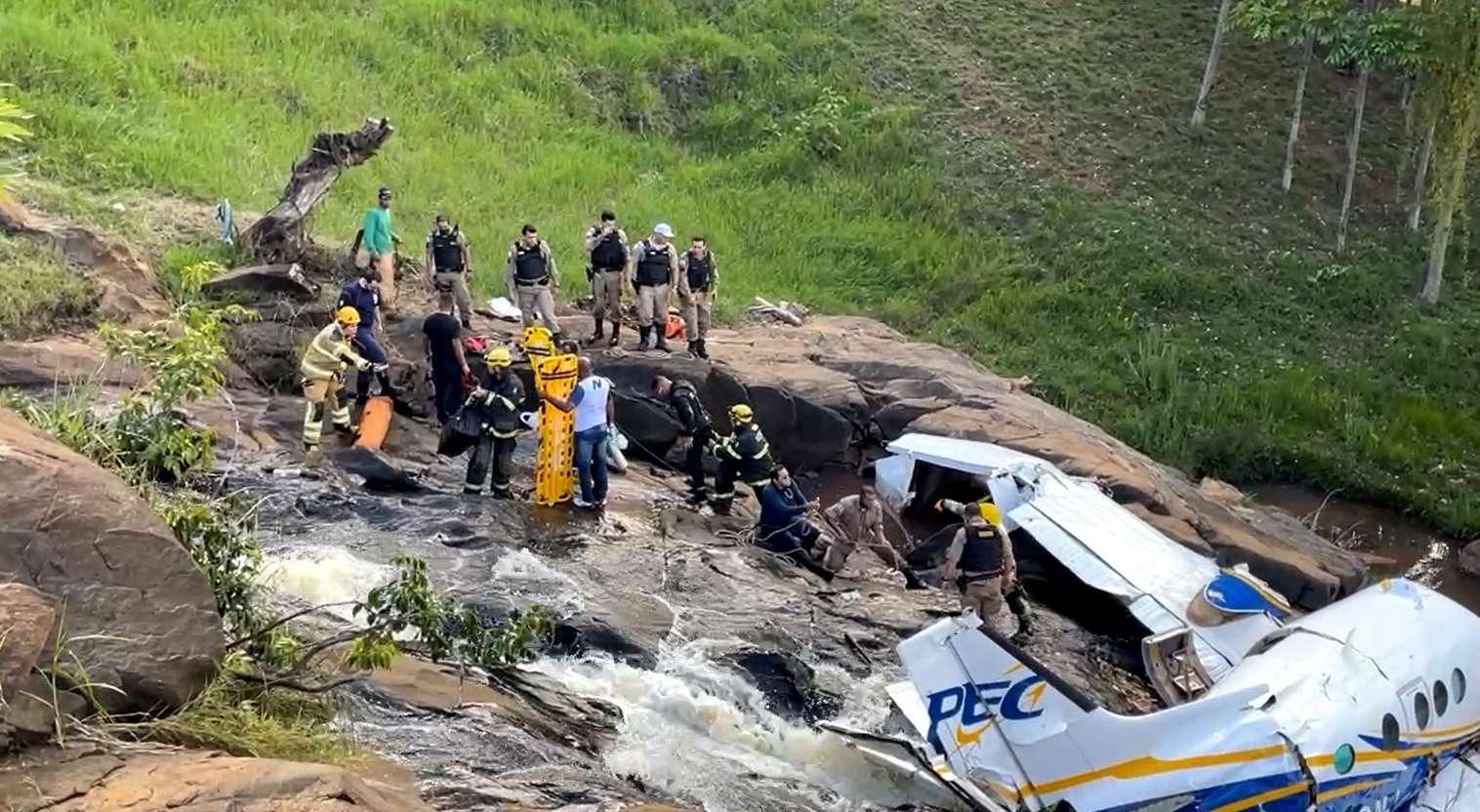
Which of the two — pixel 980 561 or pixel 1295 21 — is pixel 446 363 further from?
pixel 1295 21

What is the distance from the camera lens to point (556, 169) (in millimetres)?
30172

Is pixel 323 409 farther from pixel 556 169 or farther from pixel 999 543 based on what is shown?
pixel 556 169

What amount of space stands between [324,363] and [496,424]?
2.11 metres

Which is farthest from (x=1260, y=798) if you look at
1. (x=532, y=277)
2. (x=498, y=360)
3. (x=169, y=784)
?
(x=532, y=277)

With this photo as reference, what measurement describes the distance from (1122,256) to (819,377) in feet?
43.0

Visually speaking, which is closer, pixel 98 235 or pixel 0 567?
pixel 0 567

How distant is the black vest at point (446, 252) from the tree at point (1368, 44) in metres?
21.8

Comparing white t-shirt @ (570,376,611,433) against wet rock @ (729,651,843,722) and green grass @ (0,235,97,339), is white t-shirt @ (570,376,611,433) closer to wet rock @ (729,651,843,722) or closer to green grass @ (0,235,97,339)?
wet rock @ (729,651,843,722)

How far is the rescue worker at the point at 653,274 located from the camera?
60.9 feet

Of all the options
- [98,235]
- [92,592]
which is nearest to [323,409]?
[98,235]

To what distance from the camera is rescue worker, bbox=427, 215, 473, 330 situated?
18.4 m

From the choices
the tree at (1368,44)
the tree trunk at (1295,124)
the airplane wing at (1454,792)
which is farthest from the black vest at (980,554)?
the tree trunk at (1295,124)

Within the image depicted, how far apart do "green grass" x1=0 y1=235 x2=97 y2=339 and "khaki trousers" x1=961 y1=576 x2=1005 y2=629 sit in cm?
1119

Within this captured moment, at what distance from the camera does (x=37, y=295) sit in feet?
56.7
